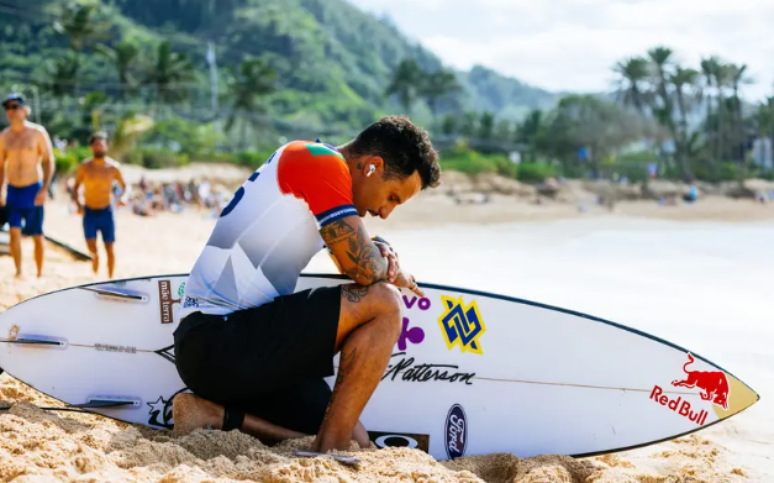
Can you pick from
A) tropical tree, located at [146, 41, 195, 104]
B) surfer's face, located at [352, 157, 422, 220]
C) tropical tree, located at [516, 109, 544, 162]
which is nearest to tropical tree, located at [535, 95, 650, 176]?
tropical tree, located at [516, 109, 544, 162]

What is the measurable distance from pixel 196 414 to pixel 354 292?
0.68 m

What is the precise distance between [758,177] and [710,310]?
154 feet

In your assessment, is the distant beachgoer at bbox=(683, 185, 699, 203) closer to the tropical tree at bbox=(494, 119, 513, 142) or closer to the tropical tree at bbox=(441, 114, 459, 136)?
the tropical tree at bbox=(494, 119, 513, 142)

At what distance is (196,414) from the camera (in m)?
2.31

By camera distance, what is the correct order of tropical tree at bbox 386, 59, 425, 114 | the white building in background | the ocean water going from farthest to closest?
tropical tree at bbox 386, 59, 425, 114 < the white building in background < the ocean water

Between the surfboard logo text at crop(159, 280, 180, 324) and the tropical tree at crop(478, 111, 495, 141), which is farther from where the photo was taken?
the tropical tree at crop(478, 111, 495, 141)

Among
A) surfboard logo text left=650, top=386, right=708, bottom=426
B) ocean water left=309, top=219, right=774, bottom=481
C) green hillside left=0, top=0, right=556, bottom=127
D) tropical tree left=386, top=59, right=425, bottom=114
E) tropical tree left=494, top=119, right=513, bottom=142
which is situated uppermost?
green hillside left=0, top=0, right=556, bottom=127

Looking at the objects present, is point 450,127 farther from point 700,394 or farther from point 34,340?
point 34,340

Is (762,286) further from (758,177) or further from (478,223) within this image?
(758,177)

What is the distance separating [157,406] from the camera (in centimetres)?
282

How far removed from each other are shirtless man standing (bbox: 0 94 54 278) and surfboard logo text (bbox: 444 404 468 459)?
4.11 metres

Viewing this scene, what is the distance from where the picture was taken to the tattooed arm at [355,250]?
6.81 ft

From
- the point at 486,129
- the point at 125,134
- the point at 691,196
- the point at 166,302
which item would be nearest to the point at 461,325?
the point at 166,302

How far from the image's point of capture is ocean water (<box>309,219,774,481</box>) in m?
5.17
